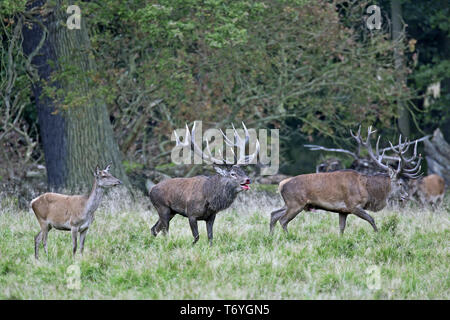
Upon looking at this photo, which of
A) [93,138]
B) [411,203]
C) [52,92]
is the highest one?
[52,92]

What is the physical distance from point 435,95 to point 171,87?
1270 cm

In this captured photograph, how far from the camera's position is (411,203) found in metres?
15.8

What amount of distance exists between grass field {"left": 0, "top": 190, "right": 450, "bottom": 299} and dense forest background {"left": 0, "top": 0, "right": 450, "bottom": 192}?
3.56 metres

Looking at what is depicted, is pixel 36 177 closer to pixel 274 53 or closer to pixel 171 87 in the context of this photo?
pixel 171 87

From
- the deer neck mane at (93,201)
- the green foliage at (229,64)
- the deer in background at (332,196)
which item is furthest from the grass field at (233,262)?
the green foliage at (229,64)

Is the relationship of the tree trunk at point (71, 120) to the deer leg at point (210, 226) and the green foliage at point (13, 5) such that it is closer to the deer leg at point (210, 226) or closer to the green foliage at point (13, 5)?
the green foliage at point (13, 5)

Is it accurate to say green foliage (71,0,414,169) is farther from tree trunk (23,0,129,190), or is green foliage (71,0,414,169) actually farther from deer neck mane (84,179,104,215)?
deer neck mane (84,179,104,215)

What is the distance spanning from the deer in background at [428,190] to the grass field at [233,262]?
186 inches

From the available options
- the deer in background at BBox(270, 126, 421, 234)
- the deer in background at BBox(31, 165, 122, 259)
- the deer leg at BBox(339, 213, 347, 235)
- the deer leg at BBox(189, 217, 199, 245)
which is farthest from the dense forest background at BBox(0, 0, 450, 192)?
the deer in background at BBox(31, 165, 122, 259)

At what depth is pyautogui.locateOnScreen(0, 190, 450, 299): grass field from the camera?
23.0 feet

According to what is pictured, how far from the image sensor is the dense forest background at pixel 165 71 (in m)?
13.4

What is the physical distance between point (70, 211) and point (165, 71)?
6065 mm
